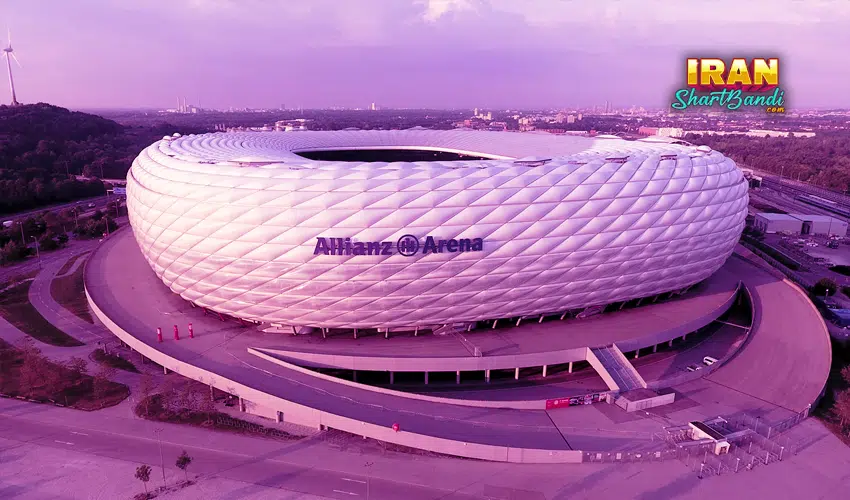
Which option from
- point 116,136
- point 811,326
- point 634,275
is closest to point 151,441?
point 634,275

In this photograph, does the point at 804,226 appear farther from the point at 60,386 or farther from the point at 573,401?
the point at 60,386

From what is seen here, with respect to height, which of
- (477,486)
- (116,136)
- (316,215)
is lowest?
(477,486)

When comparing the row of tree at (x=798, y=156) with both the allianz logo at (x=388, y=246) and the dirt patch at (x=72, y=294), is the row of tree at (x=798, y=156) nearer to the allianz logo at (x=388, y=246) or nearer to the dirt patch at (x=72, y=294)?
the allianz logo at (x=388, y=246)

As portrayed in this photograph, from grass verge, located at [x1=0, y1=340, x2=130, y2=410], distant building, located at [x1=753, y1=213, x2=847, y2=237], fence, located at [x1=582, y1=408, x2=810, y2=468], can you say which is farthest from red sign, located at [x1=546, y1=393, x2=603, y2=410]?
distant building, located at [x1=753, y1=213, x2=847, y2=237]

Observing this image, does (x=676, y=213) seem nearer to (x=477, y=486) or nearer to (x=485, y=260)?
(x=485, y=260)

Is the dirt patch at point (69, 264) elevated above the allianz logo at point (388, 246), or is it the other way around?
the allianz logo at point (388, 246)

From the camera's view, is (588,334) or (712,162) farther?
(712,162)
